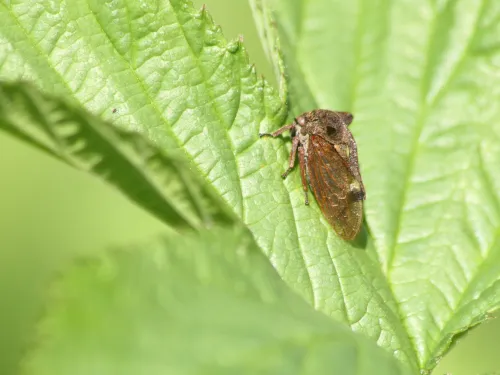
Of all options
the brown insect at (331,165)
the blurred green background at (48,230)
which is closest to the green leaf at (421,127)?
the brown insect at (331,165)

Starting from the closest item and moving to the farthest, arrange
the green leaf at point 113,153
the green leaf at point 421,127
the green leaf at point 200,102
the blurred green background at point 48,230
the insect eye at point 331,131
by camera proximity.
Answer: the green leaf at point 113,153 → the green leaf at point 200,102 → the green leaf at point 421,127 → the insect eye at point 331,131 → the blurred green background at point 48,230

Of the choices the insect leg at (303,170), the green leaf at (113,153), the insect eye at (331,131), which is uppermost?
the insect eye at (331,131)

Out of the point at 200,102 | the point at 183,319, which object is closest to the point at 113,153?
the point at 183,319

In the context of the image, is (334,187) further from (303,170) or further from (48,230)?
(48,230)

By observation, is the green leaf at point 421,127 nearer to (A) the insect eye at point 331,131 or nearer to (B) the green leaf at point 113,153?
(A) the insect eye at point 331,131

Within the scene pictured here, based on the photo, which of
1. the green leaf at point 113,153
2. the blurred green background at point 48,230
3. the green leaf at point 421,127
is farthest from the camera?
the blurred green background at point 48,230

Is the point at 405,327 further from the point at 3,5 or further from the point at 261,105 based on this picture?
the point at 3,5
